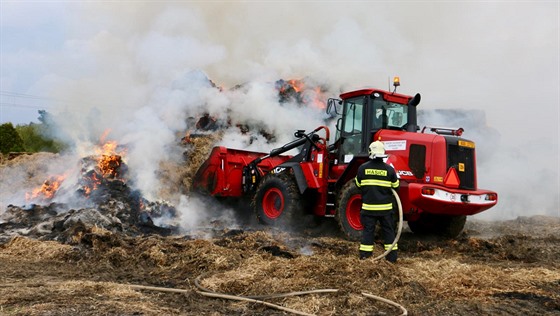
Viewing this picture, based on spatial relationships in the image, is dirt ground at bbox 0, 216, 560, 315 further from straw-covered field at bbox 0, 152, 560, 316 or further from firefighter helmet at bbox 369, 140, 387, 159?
firefighter helmet at bbox 369, 140, 387, 159

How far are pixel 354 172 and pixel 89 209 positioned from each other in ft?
16.3

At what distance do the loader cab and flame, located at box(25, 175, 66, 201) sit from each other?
6.47 metres

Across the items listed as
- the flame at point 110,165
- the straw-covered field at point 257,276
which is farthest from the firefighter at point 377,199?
the flame at point 110,165

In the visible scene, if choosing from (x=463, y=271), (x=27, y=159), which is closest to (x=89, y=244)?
(x=463, y=271)

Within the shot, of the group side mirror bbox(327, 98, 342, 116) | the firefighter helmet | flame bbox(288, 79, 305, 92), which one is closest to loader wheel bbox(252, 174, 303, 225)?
side mirror bbox(327, 98, 342, 116)

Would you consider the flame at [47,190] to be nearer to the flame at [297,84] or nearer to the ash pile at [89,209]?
the ash pile at [89,209]

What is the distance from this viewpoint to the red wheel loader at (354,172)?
9.04 m

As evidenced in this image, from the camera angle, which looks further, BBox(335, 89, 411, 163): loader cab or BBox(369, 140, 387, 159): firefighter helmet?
BBox(335, 89, 411, 163): loader cab

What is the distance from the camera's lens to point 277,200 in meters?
11.2

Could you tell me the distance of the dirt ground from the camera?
5.00m

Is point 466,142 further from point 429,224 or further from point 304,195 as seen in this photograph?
point 304,195

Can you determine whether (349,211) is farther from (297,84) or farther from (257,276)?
(297,84)

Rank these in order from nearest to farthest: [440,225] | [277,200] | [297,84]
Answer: [440,225], [277,200], [297,84]

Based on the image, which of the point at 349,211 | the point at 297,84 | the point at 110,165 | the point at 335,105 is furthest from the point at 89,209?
the point at 297,84
